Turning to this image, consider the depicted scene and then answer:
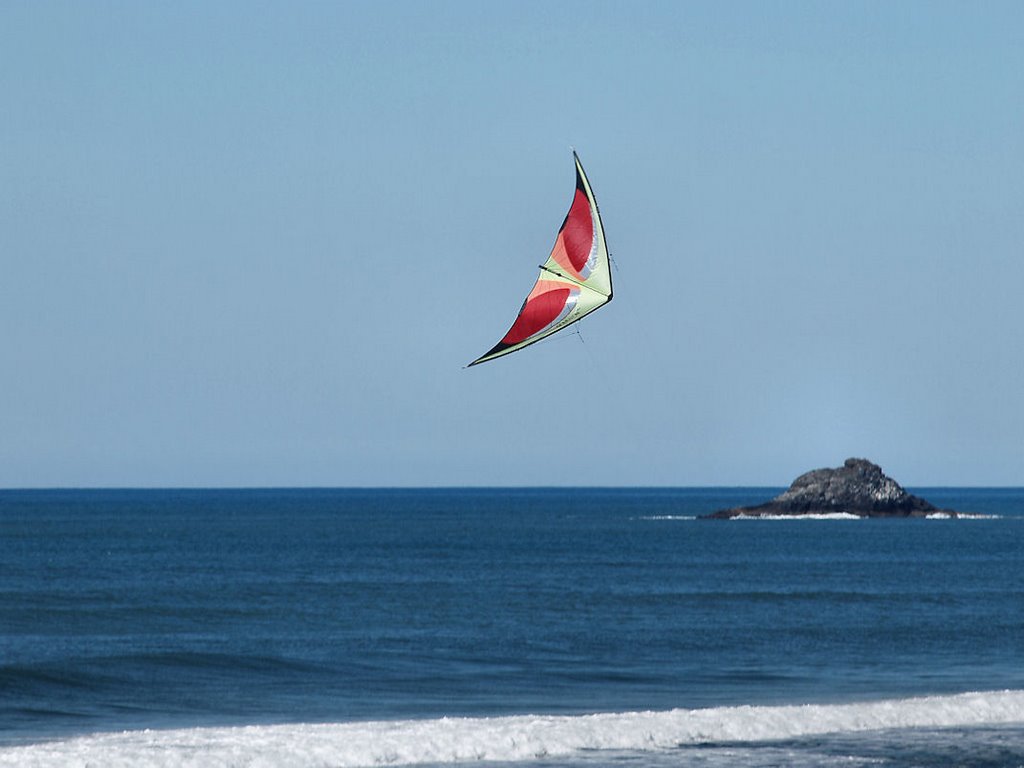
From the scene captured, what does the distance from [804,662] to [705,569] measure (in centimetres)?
3993

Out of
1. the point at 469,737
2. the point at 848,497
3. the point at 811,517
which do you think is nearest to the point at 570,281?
the point at 469,737

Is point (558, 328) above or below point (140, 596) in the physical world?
above

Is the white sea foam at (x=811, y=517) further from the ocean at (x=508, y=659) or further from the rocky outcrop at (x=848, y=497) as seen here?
the ocean at (x=508, y=659)

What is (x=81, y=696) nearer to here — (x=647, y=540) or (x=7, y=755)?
(x=7, y=755)

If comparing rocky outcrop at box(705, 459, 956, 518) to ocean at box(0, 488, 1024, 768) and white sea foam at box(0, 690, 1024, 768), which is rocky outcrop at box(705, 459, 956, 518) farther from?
white sea foam at box(0, 690, 1024, 768)

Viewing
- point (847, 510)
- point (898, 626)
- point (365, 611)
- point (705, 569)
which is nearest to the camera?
point (898, 626)

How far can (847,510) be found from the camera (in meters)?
162

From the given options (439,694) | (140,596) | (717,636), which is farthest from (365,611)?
(439,694)

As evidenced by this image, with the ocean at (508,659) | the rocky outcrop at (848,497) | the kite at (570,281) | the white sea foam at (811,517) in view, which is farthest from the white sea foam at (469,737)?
the rocky outcrop at (848,497)

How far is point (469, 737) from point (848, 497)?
142 meters

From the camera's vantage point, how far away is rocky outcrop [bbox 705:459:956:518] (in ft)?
533

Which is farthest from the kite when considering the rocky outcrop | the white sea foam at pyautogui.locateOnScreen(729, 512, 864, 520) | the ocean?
the rocky outcrop

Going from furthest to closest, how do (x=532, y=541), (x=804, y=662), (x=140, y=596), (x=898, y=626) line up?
(x=532, y=541) < (x=140, y=596) < (x=898, y=626) < (x=804, y=662)

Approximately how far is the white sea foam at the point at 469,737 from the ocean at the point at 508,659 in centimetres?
6
